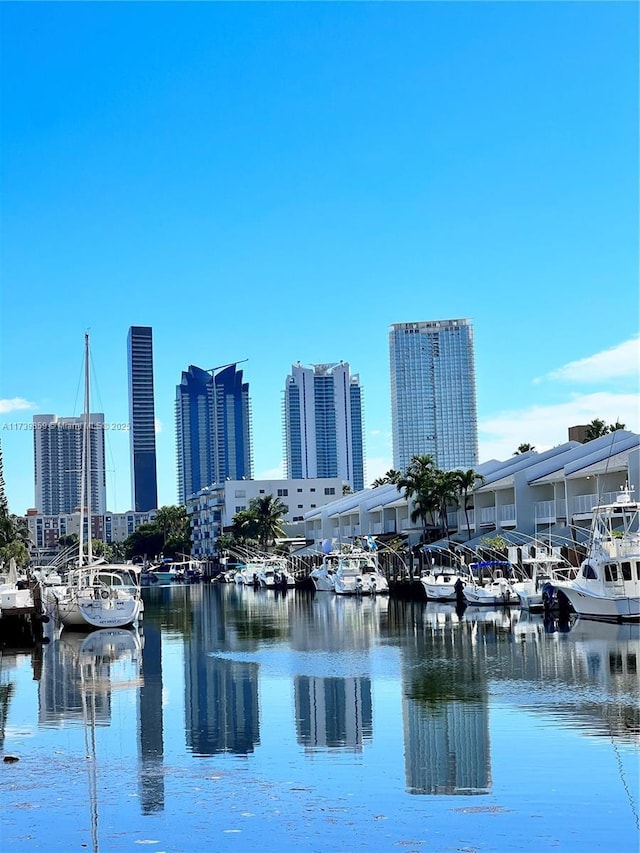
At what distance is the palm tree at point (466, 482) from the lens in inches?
3730

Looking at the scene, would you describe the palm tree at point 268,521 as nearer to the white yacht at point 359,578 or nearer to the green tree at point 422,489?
the green tree at point 422,489

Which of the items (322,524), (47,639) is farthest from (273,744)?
(322,524)

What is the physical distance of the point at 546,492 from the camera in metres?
85.3

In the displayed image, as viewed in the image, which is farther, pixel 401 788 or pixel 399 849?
pixel 401 788

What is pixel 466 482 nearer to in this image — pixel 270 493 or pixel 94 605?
pixel 94 605

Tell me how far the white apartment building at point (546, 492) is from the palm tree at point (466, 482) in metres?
0.46

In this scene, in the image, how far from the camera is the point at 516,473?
282ft

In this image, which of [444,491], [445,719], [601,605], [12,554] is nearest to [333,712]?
[445,719]

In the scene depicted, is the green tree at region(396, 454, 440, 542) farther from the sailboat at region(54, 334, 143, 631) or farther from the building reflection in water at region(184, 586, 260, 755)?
the building reflection in water at region(184, 586, 260, 755)

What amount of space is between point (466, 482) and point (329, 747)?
72.1 m

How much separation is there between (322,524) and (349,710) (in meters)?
113

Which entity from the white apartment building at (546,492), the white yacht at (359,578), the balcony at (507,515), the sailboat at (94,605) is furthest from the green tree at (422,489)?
the sailboat at (94,605)

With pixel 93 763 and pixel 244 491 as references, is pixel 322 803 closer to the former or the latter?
pixel 93 763

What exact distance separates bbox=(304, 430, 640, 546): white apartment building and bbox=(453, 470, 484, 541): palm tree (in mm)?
459
